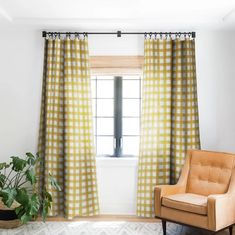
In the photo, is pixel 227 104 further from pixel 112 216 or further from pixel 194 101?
pixel 112 216

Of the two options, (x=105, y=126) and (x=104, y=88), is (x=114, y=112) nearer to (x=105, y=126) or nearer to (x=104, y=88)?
(x=105, y=126)

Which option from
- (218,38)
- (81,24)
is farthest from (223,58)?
(81,24)

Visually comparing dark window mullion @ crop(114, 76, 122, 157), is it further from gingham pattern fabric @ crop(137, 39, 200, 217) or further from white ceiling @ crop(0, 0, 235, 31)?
white ceiling @ crop(0, 0, 235, 31)

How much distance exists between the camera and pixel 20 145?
4180 millimetres

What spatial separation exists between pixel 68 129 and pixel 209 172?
66.4 inches

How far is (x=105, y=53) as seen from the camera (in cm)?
416

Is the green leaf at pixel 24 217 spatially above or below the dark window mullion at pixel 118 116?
below

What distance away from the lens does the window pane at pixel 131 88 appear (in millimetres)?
4348

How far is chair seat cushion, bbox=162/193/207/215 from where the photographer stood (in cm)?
314

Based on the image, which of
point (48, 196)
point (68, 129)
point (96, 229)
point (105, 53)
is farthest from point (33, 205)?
point (105, 53)

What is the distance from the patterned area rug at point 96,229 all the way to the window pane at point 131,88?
1593 millimetres

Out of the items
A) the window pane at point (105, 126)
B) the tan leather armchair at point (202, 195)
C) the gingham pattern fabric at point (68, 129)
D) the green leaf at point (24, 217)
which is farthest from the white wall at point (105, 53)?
the green leaf at point (24, 217)

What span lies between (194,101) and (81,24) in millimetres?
1633

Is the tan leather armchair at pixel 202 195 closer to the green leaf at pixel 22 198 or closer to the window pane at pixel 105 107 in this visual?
the window pane at pixel 105 107
